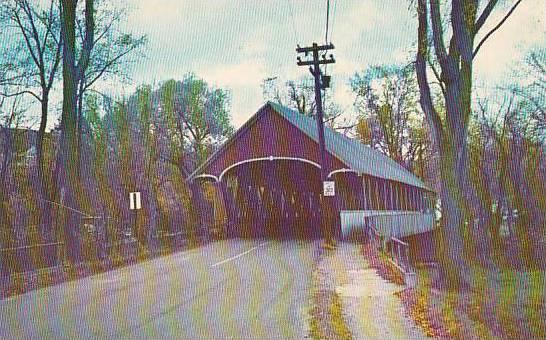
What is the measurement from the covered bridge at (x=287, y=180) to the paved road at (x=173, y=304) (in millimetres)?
9519

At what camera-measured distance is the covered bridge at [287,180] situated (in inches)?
1000

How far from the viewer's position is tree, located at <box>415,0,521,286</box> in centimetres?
1089

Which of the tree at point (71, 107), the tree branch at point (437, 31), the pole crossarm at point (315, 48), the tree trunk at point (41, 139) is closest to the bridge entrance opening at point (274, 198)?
the pole crossarm at point (315, 48)

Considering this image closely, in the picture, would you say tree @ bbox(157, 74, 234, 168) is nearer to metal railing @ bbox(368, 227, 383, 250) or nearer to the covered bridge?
the covered bridge

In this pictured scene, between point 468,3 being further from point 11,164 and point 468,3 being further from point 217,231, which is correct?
point 217,231

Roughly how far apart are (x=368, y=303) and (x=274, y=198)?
22.6 metres

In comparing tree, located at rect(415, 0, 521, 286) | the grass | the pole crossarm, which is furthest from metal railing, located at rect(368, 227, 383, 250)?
tree, located at rect(415, 0, 521, 286)

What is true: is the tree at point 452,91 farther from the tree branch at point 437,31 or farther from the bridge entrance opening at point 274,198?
the bridge entrance opening at point 274,198

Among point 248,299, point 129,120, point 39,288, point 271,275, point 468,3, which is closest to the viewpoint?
point 248,299

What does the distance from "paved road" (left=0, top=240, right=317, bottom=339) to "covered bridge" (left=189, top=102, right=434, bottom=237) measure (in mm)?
9519

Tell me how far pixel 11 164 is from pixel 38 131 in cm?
169

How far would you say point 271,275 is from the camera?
42.8 feet

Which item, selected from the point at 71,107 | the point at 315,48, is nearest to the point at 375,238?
the point at 315,48

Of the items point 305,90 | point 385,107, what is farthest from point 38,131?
point 385,107
